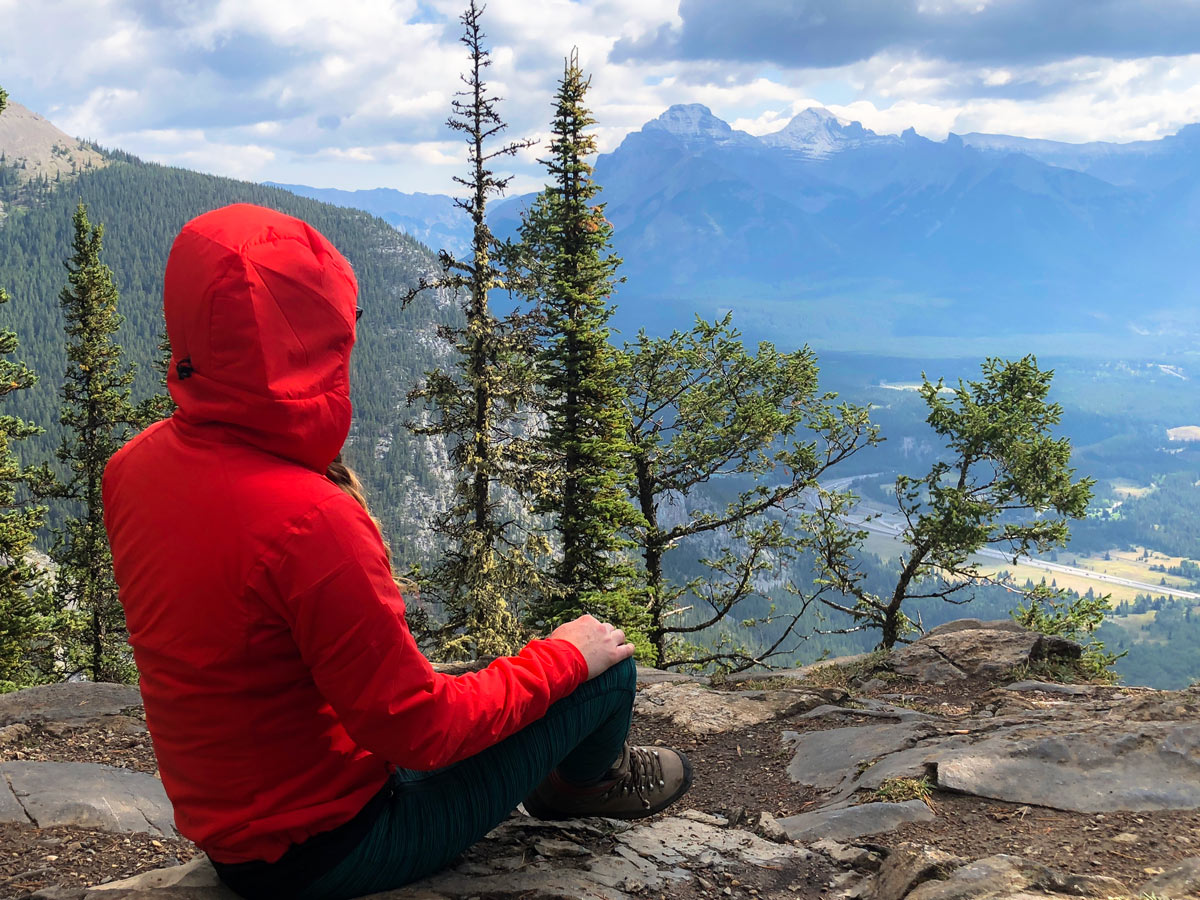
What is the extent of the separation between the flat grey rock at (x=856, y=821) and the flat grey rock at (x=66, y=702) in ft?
21.2

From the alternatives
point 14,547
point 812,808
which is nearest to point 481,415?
point 14,547

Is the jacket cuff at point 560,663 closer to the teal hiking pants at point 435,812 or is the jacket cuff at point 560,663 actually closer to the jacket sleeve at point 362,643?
the teal hiking pants at point 435,812

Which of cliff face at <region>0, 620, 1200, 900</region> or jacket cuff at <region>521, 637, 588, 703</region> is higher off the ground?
jacket cuff at <region>521, 637, 588, 703</region>

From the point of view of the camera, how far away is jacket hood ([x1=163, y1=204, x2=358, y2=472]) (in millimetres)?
2137

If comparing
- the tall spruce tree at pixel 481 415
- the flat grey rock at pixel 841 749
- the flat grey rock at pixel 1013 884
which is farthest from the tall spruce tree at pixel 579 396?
the flat grey rock at pixel 1013 884

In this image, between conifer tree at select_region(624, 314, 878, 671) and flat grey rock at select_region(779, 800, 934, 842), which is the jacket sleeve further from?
conifer tree at select_region(624, 314, 878, 671)

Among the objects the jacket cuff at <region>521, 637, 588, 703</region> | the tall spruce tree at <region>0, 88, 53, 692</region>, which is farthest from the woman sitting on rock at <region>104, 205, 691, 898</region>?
the tall spruce tree at <region>0, 88, 53, 692</region>

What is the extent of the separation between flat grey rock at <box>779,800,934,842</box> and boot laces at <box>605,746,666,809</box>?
1029 millimetres

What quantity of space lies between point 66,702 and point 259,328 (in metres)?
7.55

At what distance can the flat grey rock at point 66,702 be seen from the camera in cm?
720

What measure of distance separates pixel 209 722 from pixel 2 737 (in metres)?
5.90

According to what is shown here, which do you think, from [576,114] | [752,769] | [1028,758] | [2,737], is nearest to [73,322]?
[576,114]

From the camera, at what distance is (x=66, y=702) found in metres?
7.68

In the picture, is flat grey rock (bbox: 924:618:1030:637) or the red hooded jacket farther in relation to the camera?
flat grey rock (bbox: 924:618:1030:637)
